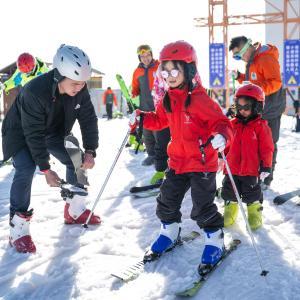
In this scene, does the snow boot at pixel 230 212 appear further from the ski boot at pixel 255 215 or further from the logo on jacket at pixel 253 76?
the logo on jacket at pixel 253 76

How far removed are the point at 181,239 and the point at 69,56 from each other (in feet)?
5.90

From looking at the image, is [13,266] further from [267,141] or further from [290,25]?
[290,25]

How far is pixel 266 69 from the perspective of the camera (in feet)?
15.8

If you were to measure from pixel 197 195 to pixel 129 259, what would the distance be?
769 mm

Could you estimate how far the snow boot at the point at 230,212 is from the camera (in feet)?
12.8

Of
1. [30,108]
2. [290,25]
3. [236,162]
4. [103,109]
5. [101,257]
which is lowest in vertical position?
[103,109]

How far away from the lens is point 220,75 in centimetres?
2134

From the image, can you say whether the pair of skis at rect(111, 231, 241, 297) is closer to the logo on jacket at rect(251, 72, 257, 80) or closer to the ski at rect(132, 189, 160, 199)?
the ski at rect(132, 189, 160, 199)

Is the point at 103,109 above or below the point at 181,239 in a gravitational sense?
below

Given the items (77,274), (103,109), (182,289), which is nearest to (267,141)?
(182,289)

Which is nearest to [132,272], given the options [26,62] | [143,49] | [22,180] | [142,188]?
[22,180]

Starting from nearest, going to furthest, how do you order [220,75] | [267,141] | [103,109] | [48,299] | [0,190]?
[48,299] → [267,141] → [0,190] → [220,75] → [103,109]

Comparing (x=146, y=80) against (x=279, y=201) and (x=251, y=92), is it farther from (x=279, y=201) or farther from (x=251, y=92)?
(x=279, y=201)

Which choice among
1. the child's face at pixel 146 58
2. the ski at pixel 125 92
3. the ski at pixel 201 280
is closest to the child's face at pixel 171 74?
the ski at pixel 201 280
